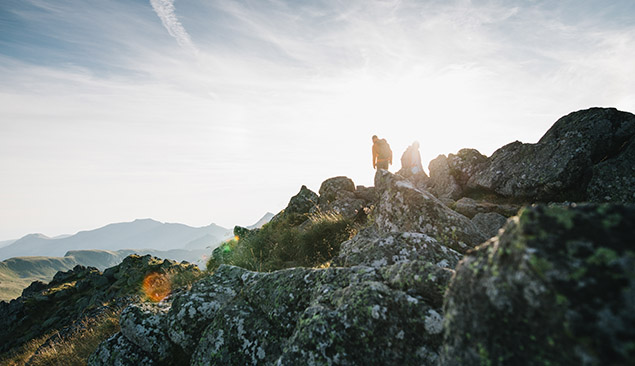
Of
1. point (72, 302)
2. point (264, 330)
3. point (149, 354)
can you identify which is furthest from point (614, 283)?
point (72, 302)

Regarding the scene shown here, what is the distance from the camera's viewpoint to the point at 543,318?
217cm

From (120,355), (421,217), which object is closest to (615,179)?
(421,217)

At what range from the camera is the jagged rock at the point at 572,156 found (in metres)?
11.4

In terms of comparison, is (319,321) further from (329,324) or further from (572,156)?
(572,156)

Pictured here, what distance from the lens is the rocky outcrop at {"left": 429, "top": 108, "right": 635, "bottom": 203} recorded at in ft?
34.6

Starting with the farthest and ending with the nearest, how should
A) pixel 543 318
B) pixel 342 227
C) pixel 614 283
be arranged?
pixel 342 227, pixel 543 318, pixel 614 283

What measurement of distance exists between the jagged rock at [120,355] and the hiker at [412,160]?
2395 cm

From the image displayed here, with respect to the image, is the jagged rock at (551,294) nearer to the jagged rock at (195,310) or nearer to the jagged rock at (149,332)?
the jagged rock at (195,310)

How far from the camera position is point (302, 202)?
76.5ft

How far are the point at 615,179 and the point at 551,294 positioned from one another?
12.5m

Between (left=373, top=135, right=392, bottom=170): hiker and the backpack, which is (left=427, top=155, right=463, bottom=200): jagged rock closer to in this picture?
(left=373, top=135, right=392, bottom=170): hiker

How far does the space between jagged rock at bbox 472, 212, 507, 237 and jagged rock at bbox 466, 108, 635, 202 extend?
2.44 meters

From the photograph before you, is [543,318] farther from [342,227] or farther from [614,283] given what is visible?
[342,227]

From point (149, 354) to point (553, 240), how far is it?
7710mm
